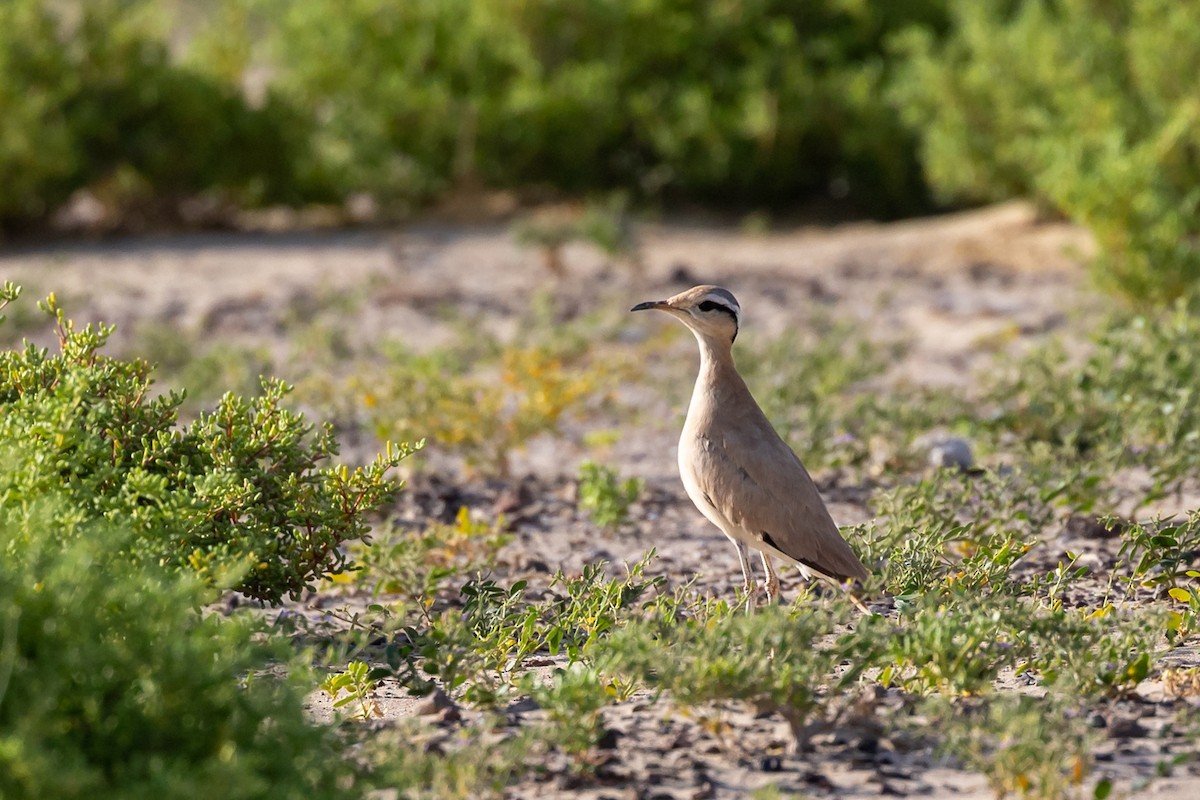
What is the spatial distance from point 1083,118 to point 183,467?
8.17 m

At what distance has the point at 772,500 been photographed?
4.52m

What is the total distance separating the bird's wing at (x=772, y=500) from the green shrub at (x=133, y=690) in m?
1.76

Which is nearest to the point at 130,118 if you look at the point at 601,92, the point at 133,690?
the point at 601,92

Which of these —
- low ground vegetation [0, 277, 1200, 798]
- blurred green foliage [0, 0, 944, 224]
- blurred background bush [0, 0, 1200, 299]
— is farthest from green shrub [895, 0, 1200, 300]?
low ground vegetation [0, 277, 1200, 798]

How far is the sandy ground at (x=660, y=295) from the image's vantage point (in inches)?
139

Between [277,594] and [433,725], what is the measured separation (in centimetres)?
78

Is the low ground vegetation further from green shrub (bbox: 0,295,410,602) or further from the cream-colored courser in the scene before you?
the cream-colored courser

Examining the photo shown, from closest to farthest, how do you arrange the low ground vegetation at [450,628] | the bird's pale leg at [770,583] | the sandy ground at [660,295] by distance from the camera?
the low ground vegetation at [450,628]
the sandy ground at [660,295]
the bird's pale leg at [770,583]

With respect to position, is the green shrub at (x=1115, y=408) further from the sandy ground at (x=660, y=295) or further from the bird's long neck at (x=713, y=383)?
the bird's long neck at (x=713, y=383)

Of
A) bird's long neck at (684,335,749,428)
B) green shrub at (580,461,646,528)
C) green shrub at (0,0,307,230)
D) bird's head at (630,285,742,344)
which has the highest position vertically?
green shrub at (0,0,307,230)

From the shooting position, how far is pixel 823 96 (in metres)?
12.8

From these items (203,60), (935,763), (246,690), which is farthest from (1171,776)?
(203,60)

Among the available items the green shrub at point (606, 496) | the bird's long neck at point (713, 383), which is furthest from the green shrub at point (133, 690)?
the green shrub at point (606, 496)

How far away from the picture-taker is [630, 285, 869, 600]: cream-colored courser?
4.46 metres
